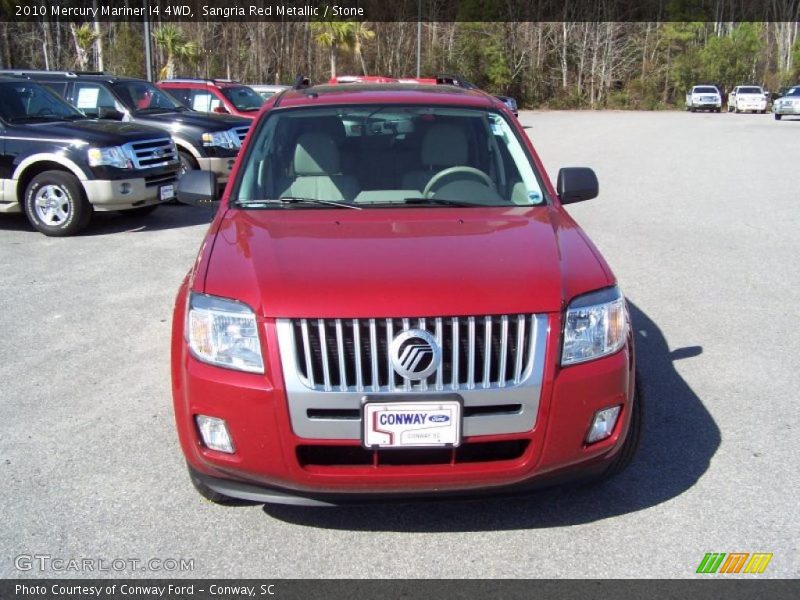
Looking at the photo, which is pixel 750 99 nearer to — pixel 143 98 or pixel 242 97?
pixel 242 97

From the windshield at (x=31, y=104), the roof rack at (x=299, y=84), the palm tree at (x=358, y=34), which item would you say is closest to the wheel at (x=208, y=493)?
the roof rack at (x=299, y=84)

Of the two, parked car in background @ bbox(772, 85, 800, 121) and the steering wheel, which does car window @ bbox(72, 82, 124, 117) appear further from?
parked car in background @ bbox(772, 85, 800, 121)

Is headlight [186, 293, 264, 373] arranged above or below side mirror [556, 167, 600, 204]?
below

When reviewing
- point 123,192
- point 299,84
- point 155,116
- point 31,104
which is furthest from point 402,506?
point 155,116

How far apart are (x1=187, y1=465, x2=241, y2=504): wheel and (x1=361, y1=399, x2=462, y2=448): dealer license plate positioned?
0.79m

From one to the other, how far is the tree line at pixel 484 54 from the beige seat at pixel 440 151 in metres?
33.5

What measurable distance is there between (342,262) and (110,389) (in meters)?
2.28

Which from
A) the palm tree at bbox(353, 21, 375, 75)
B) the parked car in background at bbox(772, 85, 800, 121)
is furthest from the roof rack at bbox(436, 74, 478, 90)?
the palm tree at bbox(353, 21, 375, 75)

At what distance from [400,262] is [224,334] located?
75 centimetres

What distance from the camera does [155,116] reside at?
1227 centimetres

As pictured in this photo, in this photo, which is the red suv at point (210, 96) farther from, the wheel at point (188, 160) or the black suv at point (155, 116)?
the wheel at point (188, 160)

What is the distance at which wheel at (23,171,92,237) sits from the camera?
952cm

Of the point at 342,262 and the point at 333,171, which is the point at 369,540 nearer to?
the point at 342,262

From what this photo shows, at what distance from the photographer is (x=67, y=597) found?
9.66 feet
